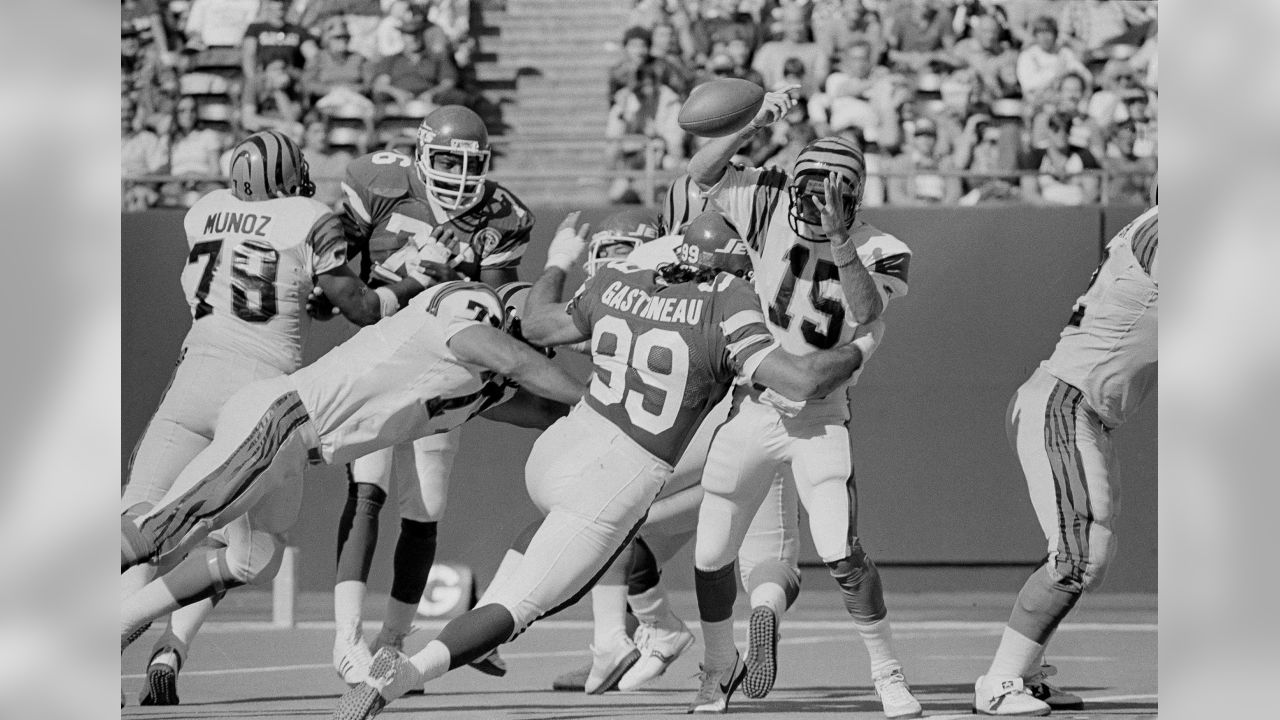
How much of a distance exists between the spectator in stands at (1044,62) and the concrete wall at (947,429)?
1848 mm

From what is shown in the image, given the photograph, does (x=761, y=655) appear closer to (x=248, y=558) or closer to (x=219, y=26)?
(x=248, y=558)

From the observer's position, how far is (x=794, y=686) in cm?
587

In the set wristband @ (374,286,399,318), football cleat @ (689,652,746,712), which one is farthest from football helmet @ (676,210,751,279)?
football cleat @ (689,652,746,712)

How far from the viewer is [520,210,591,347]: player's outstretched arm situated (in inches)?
197

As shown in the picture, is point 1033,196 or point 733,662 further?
point 1033,196

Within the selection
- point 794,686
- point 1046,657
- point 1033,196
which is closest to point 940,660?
point 1046,657

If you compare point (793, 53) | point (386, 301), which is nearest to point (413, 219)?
point (386, 301)

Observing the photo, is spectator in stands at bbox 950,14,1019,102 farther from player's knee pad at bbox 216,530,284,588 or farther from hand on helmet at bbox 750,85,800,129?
player's knee pad at bbox 216,530,284,588

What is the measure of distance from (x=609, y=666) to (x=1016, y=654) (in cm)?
143

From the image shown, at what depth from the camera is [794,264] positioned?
5.10 m

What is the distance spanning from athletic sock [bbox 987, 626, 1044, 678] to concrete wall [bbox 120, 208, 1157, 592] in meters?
3.04

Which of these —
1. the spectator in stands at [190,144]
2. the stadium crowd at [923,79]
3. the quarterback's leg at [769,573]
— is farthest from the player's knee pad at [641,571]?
the spectator in stands at [190,144]

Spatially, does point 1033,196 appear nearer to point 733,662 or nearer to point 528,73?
point 528,73

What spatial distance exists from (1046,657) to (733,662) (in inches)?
78.4
